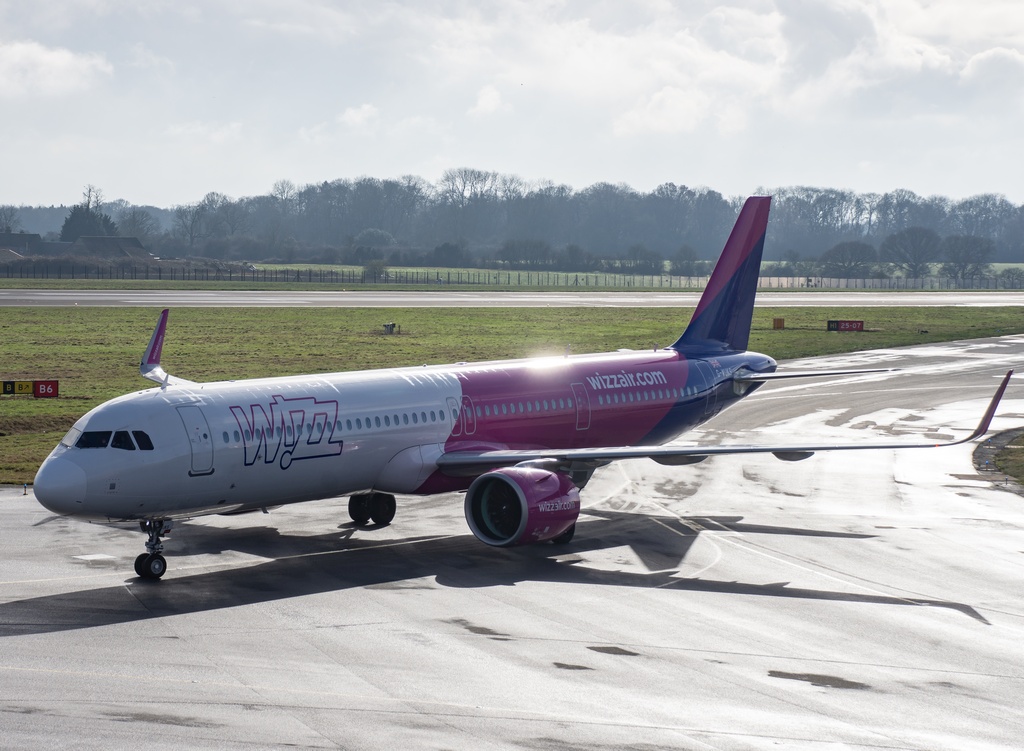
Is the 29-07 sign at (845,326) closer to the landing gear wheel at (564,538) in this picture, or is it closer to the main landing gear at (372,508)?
the main landing gear at (372,508)

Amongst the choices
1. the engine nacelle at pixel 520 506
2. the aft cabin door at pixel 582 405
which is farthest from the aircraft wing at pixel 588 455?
the aft cabin door at pixel 582 405

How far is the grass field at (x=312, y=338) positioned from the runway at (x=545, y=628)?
575 inches

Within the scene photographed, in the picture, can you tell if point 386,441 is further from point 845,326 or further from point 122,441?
point 845,326

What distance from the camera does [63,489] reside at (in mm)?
26312

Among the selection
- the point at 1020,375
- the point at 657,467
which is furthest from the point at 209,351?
the point at 1020,375

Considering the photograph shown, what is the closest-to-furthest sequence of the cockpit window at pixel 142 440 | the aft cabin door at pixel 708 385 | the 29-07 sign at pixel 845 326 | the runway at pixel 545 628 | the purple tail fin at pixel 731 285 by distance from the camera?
1. the runway at pixel 545 628
2. the cockpit window at pixel 142 440
3. the aft cabin door at pixel 708 385
4. the purple tail fin at pixel 731 285
5. the 29-07 sign at pixel 845 326

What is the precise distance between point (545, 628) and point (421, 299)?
117162 mm

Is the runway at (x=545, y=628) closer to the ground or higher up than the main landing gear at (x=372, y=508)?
closer to the ground

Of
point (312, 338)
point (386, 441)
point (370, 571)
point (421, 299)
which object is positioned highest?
point (421, 299)

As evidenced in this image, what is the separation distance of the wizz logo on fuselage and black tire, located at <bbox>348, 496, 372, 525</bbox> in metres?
4.25

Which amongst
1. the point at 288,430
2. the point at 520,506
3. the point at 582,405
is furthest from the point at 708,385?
the point at 288,430

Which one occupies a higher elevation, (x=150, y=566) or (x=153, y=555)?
(x=153, y=555)

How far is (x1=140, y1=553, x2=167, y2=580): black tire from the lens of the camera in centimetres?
2779

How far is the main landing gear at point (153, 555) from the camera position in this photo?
91.2 feet
